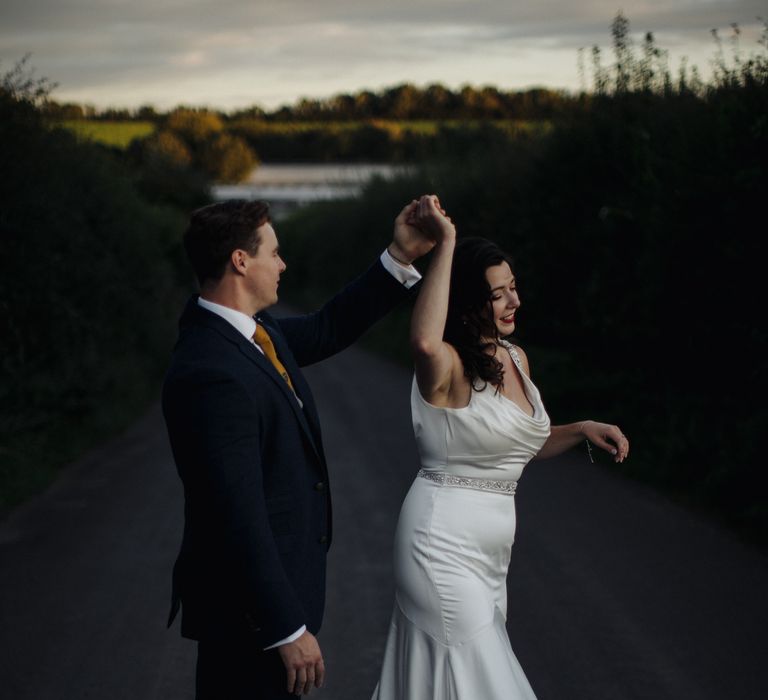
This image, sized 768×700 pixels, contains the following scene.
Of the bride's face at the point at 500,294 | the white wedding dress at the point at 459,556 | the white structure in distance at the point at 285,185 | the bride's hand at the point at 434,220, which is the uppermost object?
the bride's hand at the point at 434,220

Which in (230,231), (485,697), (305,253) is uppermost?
(230,231)

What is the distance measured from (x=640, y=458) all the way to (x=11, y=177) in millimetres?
7349

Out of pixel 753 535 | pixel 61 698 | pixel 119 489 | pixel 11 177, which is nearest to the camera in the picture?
pixel 61 698

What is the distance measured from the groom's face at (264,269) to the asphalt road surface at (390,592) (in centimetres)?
279

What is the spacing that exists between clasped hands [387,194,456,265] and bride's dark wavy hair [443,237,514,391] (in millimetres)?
144

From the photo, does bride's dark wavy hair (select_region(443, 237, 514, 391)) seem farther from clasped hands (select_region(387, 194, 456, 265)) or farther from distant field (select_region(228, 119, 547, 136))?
distant field (select_region(228, 119, 547, 136))

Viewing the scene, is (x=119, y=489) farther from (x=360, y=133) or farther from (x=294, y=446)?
(x=360, y=133)

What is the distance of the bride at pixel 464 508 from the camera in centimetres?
370

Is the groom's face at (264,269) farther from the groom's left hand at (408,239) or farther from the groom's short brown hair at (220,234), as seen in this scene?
the groom's left hand at (408,239)

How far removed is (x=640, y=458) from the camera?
11.5 meters

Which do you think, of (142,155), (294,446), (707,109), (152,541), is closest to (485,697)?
(294,446)

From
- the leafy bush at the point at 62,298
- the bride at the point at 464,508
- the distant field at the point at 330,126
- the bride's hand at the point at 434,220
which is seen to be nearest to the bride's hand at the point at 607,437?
the bride at the point at 464,508

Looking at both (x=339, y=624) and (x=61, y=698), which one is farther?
(x=339, y=624)

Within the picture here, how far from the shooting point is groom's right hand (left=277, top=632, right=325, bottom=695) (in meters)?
3.09
